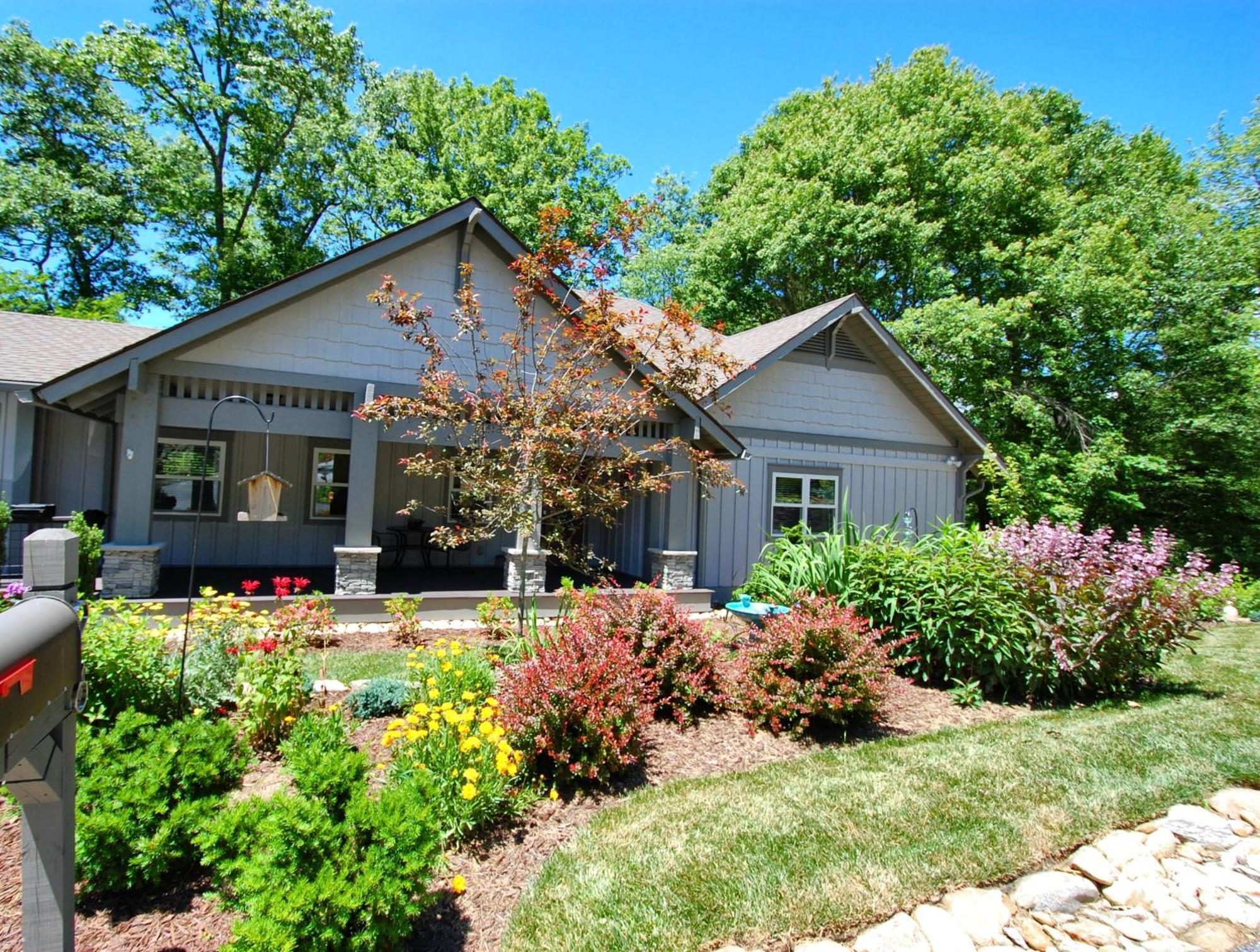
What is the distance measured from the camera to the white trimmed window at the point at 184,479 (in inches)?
474

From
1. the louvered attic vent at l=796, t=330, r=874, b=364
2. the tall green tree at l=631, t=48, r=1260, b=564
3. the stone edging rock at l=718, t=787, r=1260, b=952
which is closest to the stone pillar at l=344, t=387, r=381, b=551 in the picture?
the stone edging rock at l=718, t=787, r=1260, b=952

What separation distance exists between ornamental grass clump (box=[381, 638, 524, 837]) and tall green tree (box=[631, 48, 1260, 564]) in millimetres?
14134

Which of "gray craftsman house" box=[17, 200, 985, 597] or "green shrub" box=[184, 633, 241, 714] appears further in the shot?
"gray craftsman house" box=[17, 200, 985, 597]

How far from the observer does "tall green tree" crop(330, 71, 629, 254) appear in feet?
78.9

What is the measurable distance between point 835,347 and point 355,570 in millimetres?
9952

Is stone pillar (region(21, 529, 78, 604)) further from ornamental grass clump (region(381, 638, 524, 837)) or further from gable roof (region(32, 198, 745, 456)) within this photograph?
gable roof (region(32, 198, 745, 456))

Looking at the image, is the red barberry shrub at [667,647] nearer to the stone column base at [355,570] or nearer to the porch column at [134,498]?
the stone column base at [355,570]

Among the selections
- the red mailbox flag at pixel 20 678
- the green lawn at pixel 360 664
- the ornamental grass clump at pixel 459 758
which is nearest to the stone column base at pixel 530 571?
the green lawn at pixel 360 664

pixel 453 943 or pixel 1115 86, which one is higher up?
pixel 1115 86

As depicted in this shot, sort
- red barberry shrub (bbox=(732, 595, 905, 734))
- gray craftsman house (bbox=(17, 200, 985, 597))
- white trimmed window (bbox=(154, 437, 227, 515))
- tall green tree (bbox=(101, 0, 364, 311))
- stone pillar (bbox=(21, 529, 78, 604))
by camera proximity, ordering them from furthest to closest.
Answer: tall green tree (bbox=(101, 0, 364, 311)), white trimmed window (bbox=(154, 437, 227, 515)), gray craftsman house (bbox=(17, 200, 985, 597)), red barberry shrub (bbox=(732, 595, 905, 734)), stone pillar (bbox=(21, 529, 78, 604))

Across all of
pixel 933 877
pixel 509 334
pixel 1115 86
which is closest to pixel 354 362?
pixel 509 334

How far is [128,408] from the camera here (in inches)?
325

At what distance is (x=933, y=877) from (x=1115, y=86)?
17.7 m

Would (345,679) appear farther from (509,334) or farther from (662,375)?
(662,375)
